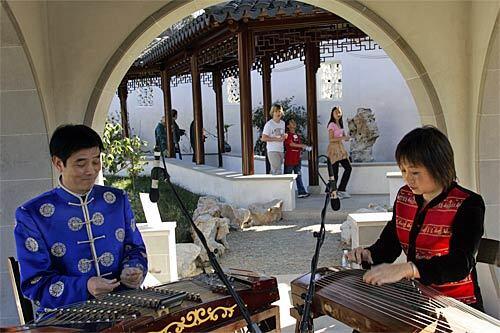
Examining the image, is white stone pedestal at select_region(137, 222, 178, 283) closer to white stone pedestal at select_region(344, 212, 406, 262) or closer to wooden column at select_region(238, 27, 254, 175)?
white stone pedestal at select_region(344, 212, 406, 262)

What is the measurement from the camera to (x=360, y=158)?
446 inches

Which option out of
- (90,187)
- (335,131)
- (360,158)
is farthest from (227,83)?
(90,187)

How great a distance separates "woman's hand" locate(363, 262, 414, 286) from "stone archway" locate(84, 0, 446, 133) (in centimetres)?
209

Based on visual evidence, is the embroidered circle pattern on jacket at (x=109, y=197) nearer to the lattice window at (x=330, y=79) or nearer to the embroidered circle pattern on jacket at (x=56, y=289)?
the embroidered circle pattern on jacket at (x=56, y=289)

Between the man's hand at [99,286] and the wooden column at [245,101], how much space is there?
592 centimetres

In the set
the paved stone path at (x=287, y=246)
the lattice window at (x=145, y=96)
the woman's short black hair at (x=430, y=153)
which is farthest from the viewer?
the lattice window at (x=145, y=96)

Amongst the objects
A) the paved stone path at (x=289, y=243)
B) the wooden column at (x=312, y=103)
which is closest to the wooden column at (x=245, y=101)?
the paved stone path at (x=289, y=243)

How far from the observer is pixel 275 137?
7738mm

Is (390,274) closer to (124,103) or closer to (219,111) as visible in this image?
(219,111)

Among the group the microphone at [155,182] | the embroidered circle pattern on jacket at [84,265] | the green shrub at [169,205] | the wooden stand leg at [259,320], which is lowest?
the green shrub at [169,205]

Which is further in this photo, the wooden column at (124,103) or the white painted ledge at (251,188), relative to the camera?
the wooden column at (124,103)

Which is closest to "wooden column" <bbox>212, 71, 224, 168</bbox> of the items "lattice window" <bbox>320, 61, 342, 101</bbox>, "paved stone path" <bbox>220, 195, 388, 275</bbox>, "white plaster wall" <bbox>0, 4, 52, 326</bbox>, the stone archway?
"lattice window" <bbox>320, 61, 342, 101</bbox>

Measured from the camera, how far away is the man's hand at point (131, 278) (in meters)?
1.98

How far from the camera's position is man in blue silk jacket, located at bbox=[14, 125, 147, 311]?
1.91 m
